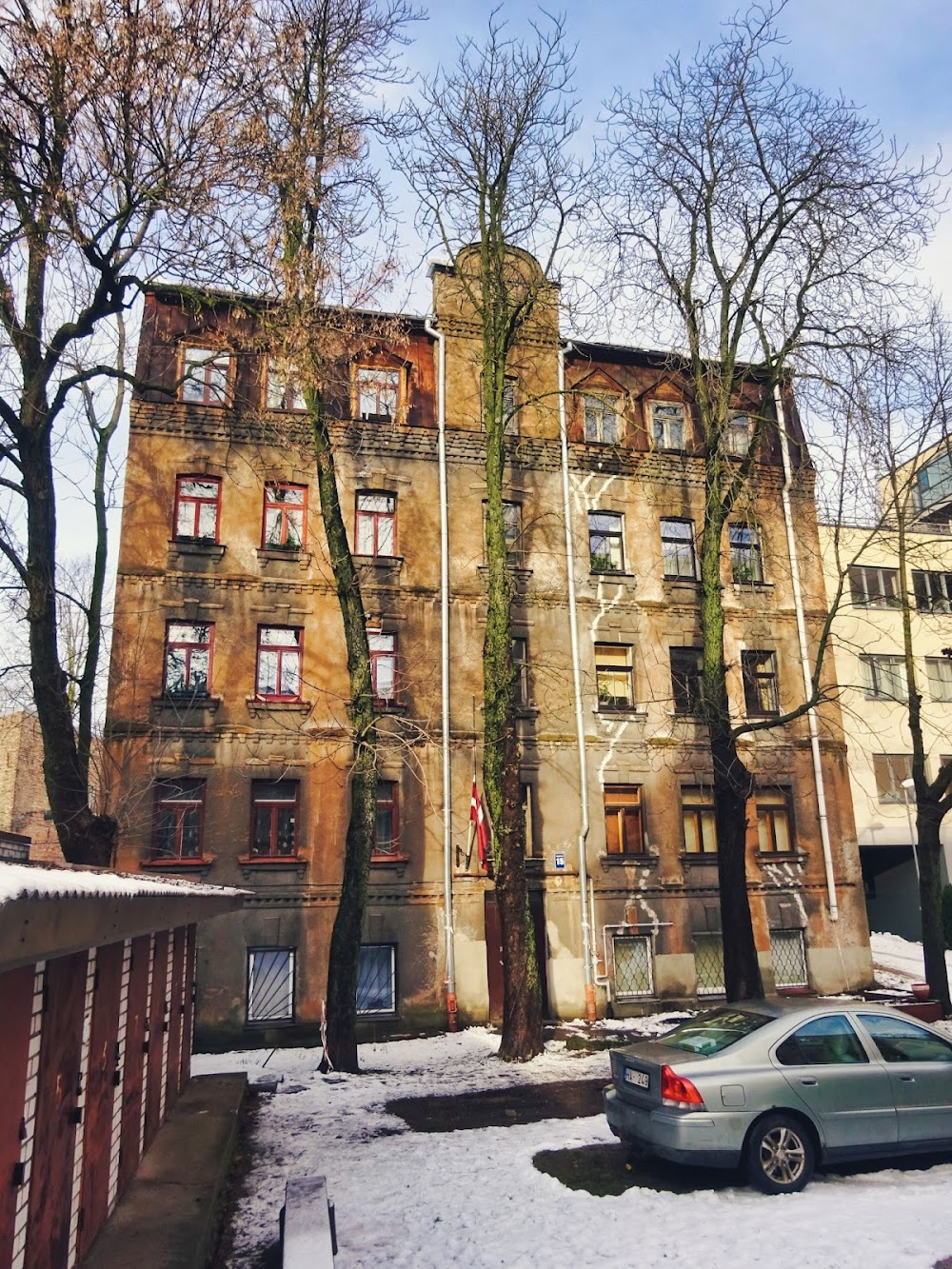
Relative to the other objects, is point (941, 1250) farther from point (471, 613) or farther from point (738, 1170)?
point (471, 613)

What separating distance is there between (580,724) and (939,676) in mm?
15624

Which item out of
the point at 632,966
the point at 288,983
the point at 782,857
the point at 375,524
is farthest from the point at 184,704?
the point at 782,857

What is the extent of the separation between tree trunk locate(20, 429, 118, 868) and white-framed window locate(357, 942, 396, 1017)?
311 inches

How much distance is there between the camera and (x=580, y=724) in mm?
20688

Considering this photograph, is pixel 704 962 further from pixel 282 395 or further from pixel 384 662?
pixel 282 395

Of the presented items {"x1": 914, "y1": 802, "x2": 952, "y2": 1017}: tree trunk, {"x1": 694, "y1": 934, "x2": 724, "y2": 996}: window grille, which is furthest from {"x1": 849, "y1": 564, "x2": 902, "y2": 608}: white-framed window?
{"x1": 694, "y1": 934, "x2": 724, "y2": 996}: window grille

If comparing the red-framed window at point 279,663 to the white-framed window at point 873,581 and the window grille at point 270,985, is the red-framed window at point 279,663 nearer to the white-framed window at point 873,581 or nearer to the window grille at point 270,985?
the window grille at point 270,985

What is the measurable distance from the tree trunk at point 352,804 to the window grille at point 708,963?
29.5ft

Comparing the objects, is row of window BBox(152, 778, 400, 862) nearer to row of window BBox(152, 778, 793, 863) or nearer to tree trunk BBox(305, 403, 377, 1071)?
row of window BBox(152, 778, 793, 863)

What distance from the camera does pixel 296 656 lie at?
20031 mm

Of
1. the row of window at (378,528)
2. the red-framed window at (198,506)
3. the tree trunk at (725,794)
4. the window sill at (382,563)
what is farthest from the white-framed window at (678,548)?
the red-framed window at (198,506)

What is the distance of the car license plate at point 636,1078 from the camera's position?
337 inches

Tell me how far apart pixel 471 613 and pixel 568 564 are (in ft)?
9.31

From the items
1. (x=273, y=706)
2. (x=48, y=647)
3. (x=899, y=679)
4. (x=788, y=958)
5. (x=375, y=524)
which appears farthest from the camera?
(x=899, y=679)
